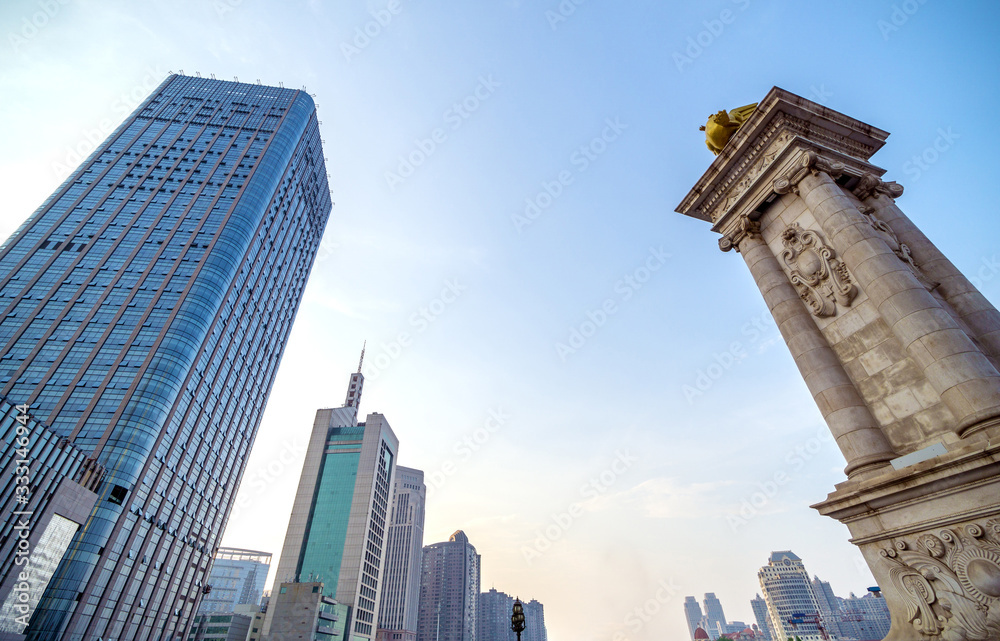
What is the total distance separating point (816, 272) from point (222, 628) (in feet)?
413

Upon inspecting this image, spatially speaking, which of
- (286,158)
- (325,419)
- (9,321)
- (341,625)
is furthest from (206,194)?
(341,625)

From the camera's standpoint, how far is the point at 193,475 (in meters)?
72.9

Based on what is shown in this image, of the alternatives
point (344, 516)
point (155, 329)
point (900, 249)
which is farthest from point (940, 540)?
point (344, 516)

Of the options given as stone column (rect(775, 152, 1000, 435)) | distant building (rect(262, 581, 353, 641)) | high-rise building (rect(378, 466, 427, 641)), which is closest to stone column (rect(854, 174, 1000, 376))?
stone column (rect(775, 152, 1000, 435))

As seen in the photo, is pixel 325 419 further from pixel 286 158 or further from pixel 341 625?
pixel 286 158

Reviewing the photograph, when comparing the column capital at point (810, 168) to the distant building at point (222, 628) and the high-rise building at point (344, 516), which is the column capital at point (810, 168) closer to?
the high-rise building at point (344, 516)

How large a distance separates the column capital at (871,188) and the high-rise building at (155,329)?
209 ft

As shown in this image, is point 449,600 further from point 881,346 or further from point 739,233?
point 881,346

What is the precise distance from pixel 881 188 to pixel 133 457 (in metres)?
76.1

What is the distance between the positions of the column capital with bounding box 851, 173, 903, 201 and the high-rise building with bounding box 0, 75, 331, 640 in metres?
63.8

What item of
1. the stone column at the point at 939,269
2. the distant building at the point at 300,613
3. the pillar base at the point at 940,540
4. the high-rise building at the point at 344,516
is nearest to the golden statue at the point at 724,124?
the stone column at the point at 939,269

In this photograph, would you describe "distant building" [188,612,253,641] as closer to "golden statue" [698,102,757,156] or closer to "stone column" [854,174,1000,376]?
"golden statue" [698,102,757,156]

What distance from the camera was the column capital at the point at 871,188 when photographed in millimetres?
12586

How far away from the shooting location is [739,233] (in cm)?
1393
